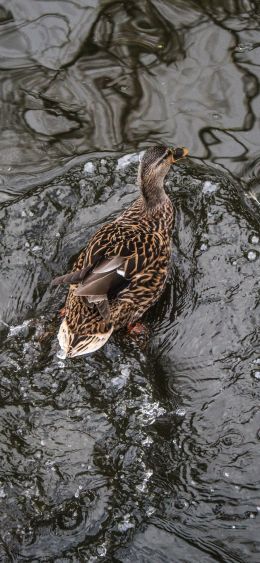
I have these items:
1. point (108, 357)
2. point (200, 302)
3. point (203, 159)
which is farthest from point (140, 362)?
point (203, 159)

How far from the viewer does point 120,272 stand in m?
6.15

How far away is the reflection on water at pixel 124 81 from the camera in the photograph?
304 inches

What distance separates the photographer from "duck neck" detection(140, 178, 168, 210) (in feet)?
22.6

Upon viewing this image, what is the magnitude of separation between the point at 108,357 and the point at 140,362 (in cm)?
24

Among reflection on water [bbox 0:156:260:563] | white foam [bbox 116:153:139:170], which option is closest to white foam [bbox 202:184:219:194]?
reflection on water [bbox 0:156:260:563]

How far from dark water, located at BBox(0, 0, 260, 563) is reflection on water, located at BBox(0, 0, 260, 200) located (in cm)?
2

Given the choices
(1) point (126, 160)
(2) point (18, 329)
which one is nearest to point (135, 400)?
(2) point (18, 329)

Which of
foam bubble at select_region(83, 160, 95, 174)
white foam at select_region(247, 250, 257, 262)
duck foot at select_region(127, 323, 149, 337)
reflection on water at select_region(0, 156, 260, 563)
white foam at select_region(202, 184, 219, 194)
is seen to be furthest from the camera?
foam bubble at select_region(83, 160, 95, 174)

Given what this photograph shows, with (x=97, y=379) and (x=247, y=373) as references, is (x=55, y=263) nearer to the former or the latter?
(x=97, y=379)

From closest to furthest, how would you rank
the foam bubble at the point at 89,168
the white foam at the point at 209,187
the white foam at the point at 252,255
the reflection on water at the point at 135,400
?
the reflection on water at the point at 135,400 < the white foam at the point at 252,255 < the white foam at the point at 209,187 < the foam bubble at the point at 89,168

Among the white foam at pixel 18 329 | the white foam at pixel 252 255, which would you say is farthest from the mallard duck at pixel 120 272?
the white foam at pixel 252 255

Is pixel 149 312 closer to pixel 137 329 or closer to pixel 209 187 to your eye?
pixel 137 329

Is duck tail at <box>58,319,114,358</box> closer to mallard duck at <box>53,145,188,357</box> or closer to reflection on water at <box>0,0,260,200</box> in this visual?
mallard duck at <box>53,145,188,357</box>

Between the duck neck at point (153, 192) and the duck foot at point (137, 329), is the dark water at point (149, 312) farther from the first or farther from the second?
the duck neck at point (153, 192)
